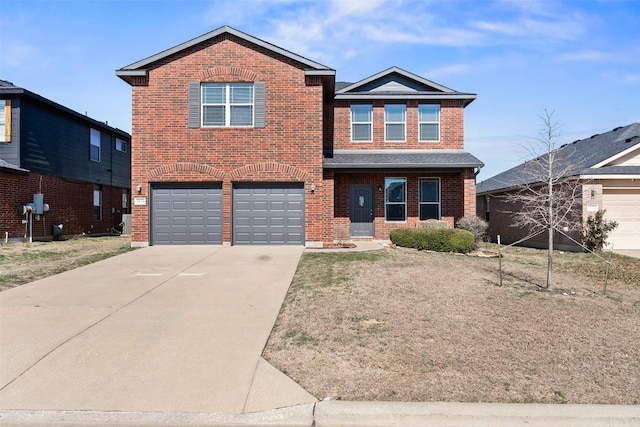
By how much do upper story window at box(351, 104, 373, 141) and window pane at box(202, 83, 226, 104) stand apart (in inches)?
215

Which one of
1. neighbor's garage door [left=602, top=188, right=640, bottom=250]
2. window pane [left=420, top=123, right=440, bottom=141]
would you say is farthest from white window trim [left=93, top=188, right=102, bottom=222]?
neighbor's garage door [left=602, top=188, right=640, bottom=250]

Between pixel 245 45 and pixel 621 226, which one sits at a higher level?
pixel 245 45

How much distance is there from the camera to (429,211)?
17.2 meters

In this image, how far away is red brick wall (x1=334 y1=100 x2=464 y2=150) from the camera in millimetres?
17188

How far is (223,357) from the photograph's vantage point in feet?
16.2

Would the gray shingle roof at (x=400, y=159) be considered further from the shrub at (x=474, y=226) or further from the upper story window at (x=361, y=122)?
the shrub at (x=474, y=226)

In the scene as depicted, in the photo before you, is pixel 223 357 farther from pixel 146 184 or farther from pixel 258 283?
pixel 146 184

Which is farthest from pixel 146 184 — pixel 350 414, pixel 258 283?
pixel 350 414

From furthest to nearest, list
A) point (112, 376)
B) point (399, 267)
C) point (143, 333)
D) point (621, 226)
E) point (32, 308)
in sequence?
point (621, 226) < point (399, 267) < point (32, 308) < point (143, 333) < point (112, 376)

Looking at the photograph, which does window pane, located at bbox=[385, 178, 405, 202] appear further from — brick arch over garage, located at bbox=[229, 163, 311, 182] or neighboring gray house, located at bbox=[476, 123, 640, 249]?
neighboring gray house, located at bbox=[476, 123, 640, 249]

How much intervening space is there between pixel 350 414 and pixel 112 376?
8.35 ft

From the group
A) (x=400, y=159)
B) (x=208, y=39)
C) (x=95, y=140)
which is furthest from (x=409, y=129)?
(x=95, y=140)

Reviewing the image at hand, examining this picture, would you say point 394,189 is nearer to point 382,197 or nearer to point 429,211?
point 382,197

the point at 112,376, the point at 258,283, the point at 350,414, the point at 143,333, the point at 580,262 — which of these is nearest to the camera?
the point at 350,414
